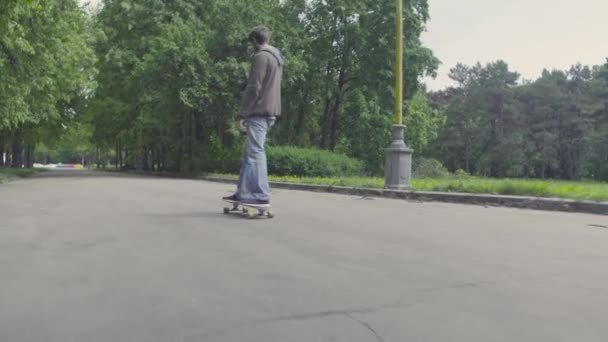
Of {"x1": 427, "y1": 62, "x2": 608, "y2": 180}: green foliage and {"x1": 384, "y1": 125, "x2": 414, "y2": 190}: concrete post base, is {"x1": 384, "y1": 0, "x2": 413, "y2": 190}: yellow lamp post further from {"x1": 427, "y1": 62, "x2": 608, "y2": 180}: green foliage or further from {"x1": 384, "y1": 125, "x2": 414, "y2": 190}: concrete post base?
{"x1": 427, "y1": 62, "x2": 608, "y2": 180}: green foliage

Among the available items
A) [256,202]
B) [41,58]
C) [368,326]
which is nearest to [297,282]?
[368,326]

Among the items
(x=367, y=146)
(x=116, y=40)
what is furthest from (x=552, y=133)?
(x=116, y=40)

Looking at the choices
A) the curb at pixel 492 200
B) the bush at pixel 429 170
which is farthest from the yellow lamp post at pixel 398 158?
the bush at pixel 429 170

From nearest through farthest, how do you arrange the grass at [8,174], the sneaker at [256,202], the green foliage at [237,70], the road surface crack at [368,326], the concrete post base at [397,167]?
the road surface crack at [368,326]
the sneaker at [256,202]
the concrete post base at [397,167]
the grass at [8,174]
the green foliage at [237,70]

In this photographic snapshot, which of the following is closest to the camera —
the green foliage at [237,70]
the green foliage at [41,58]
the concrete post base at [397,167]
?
the concrete post base at [397,167]

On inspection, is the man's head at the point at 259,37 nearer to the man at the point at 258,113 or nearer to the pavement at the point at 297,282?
the man at the point at 258,113

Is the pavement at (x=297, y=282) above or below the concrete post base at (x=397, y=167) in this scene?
below

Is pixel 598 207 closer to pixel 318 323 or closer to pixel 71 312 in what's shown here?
pixel 318 323

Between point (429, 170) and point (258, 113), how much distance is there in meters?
20.4

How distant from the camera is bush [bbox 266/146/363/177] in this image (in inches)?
923

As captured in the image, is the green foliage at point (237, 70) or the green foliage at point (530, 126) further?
Answer: the green foliage at point (530, 126)

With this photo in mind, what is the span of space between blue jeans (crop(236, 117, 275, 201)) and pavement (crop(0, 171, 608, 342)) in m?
0.60

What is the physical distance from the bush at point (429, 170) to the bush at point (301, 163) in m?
3.87

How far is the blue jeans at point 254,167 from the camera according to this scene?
684cm
